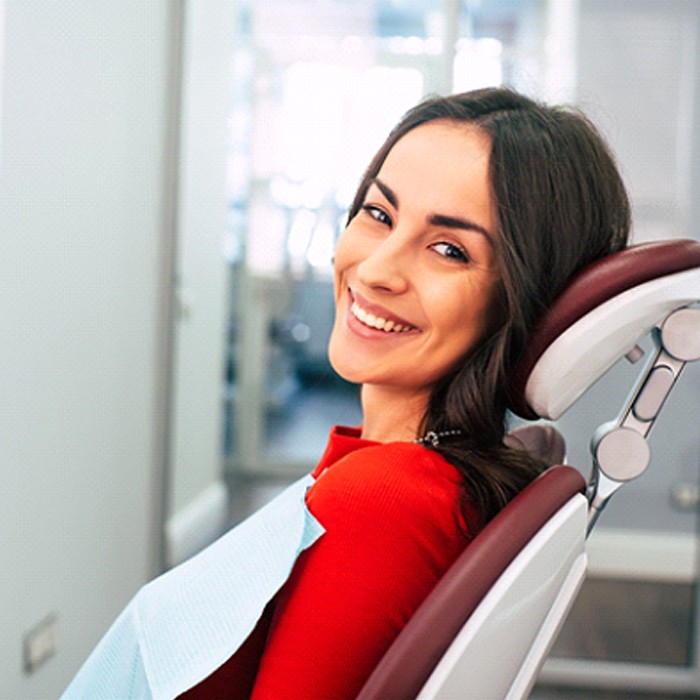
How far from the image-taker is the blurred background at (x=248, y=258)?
2.15m

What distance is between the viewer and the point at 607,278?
92 cm

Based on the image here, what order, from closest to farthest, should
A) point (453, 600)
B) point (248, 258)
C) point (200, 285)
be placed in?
point (453, 600) < point (248, 258) < point (200, 285)

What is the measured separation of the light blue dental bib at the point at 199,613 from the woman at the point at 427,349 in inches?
0.7

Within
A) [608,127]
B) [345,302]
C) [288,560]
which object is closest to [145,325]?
[608,127]

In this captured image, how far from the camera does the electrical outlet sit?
1.97 m

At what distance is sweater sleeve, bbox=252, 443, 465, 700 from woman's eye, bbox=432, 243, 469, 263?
24cm

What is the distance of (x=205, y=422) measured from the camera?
3.09 meters

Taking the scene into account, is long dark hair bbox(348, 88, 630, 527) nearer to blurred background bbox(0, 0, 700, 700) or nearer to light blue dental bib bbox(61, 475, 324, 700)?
light blue dental bib bbox(61, 475, 324, 700)

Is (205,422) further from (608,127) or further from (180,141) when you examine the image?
(608,127)

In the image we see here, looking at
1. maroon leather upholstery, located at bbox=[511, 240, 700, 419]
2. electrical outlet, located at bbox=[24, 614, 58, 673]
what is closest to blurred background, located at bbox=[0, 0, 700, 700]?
electrical outlet, located at bbox=[24, 614, 58, 673]

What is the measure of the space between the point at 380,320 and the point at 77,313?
1.29 m

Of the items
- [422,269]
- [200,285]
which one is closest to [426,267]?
[422,269]

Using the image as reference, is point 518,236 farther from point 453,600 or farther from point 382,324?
point 453,600

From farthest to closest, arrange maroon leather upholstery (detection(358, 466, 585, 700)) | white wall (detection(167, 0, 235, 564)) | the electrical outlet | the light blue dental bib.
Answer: white wall (detection(167, 0, 235, 564))
the electrical outlet
the light blue dental bib
maroon leather upholstery (detection(358, 466, 585, 700))
